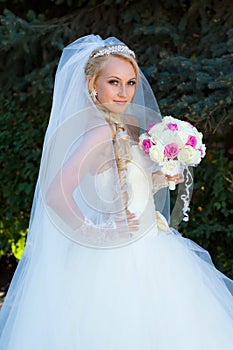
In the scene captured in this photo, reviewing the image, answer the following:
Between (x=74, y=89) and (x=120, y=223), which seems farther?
(x=74, y=89)

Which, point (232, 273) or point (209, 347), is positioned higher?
point (209, 347)

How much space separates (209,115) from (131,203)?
1.56 metres

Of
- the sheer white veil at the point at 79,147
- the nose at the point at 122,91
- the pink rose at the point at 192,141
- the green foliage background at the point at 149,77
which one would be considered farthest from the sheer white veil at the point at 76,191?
the green foliage background at the point at 149,77

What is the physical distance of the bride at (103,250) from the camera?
2.90 m

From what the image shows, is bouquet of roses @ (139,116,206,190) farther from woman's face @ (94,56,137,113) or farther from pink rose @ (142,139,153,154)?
woman's face @ (94,56,137,113)

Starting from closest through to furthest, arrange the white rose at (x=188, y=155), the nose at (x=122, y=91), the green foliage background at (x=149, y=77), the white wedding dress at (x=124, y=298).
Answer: the white wedding dress at (x=124, y=298), the white rose at (x=188, y=155), the nose at (x=122, y=91), the green foliage background at (x=149, y=77)

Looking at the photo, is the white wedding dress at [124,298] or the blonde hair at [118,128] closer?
the white wedding dress at [124,298]

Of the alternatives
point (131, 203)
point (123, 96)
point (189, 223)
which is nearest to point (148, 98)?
point (123, 96)

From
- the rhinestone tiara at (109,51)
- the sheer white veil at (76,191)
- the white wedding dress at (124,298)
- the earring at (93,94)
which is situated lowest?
the white wedding dress at (124,298)

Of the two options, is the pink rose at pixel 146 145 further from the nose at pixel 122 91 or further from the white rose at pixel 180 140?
the nose at pixel 122 91

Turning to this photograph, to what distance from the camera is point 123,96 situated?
311cm

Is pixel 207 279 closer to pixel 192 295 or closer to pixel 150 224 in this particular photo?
pixel 192 295

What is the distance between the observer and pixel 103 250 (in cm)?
299

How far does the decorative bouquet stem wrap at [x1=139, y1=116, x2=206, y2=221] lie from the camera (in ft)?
9.80
